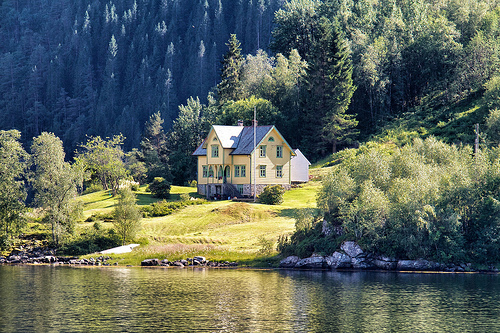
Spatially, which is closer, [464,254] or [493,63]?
[464,254]

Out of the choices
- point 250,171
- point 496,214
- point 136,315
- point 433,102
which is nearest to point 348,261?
point 496,214

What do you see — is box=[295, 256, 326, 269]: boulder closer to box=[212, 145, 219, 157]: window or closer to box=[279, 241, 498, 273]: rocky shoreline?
box=[279, 241, 498, 273]: rocky shoreline

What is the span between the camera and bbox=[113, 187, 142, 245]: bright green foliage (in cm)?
5553

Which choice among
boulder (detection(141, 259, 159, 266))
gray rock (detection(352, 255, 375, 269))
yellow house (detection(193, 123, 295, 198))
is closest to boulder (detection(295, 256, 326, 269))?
gray rock (detection(352, 255, 375, 269))

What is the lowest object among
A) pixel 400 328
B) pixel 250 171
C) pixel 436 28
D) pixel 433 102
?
pixel 400 328

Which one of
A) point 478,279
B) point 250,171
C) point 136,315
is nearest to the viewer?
point 136,315

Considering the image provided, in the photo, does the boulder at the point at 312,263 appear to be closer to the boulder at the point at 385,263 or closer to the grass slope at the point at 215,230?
the grass slope at the point at 215,230

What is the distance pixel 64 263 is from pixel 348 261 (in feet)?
84.2

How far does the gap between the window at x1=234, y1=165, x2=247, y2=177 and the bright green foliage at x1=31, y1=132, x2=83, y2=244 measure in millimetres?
28429

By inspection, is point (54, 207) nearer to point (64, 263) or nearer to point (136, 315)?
point (64, 263)

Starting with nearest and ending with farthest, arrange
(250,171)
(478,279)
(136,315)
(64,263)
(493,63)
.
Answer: (136,315), (478,279), (64,263), (250,171), (493,63)

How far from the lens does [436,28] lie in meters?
102

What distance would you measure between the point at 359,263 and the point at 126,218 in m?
22.7

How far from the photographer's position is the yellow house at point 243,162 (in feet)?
265
